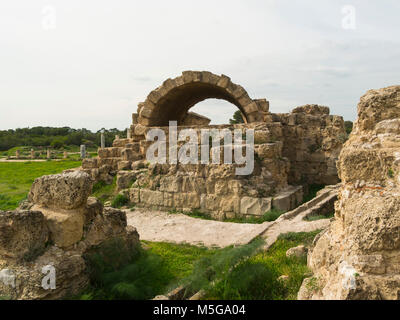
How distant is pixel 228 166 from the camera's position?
25.0 feet

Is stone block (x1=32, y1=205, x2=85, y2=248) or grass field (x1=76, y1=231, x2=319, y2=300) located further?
stone block (x1=32, y1=205, x2=85, y2=248)

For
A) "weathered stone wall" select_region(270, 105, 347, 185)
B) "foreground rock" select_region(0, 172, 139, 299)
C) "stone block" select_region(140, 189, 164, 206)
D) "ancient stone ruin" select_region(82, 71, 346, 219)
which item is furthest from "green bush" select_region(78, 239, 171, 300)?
"weathered stone wall" select_region(270, 105, 347, 185)

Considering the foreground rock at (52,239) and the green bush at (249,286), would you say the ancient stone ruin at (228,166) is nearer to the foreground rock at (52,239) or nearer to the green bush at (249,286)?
the foreground rock at (52,239)

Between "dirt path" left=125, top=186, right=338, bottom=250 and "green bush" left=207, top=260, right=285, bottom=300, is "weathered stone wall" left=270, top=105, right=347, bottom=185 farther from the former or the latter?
"green bush" left=207, top=260, right=285, bottom=300

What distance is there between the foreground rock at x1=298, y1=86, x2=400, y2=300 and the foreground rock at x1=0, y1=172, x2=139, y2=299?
247 centimetres

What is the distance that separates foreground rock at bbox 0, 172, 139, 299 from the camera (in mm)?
3330

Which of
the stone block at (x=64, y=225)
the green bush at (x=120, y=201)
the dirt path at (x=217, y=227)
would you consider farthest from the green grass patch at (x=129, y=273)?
the green bush at (x=120, y=201)

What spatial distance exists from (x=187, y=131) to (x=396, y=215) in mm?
6798

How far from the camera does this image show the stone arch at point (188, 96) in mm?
9828

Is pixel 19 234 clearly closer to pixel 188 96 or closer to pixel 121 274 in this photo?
pixel 121 274

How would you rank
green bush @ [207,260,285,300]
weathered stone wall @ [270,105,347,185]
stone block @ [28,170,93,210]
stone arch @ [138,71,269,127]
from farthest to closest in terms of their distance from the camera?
weathered stone wall @ [270,105,347,185] → stone arch @ [138,71,269,127] → stone block @ [28,170,93,210] → green bush @ [207,260,285,300]

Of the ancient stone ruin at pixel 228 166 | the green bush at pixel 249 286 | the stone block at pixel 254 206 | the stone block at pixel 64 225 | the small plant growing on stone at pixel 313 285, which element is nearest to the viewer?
the small plant growing on stone at pixel 313 285
